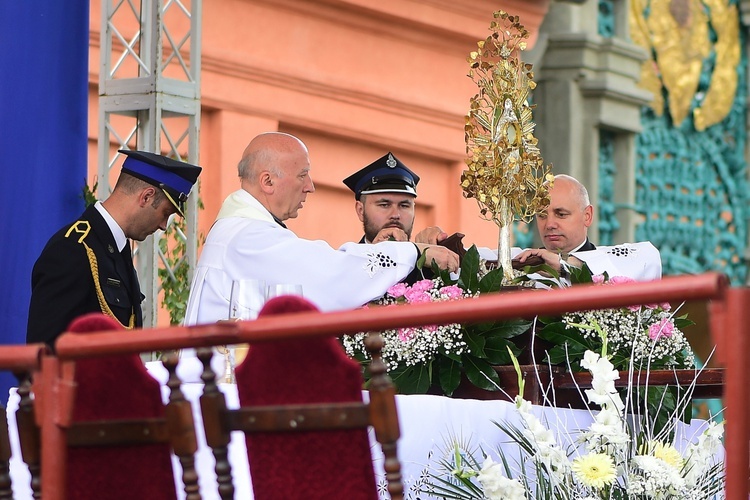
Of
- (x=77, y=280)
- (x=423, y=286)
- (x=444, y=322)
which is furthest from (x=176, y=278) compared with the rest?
(x=444, y=322)

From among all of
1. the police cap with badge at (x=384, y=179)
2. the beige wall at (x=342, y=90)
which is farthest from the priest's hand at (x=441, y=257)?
the beige wall at (x=342, y=90)

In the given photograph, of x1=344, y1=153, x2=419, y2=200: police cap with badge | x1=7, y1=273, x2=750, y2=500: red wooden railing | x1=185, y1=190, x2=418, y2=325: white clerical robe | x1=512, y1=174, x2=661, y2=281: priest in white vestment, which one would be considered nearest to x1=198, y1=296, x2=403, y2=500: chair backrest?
x1=7, y1=273, x2=750, y2=500: red wooden railing

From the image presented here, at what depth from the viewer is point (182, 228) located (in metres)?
6.60

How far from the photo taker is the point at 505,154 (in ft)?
14.4

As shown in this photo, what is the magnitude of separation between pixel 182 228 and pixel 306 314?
173 inches

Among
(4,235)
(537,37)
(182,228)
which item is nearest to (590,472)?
(4,235)

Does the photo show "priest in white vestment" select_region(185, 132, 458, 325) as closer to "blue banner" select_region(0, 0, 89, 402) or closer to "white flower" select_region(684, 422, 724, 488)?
"blue banner" select_region(0, 0, 89, 402)

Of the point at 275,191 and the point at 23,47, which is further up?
the point at 23,47

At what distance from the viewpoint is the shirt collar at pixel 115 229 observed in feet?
15.8

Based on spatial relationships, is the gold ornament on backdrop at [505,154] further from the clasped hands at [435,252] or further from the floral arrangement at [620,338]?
the floral arrangement at [620,338]

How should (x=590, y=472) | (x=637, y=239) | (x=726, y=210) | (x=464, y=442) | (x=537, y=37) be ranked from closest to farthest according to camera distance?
(x=590, y=472), (x=464, y=442), (x=537, y=37), (x=637, y=239), (x=726, y=210)

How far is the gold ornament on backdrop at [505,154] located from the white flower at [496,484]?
128cm

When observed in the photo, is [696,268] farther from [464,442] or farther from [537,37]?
[464,442]

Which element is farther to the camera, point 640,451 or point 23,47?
point 23,47
